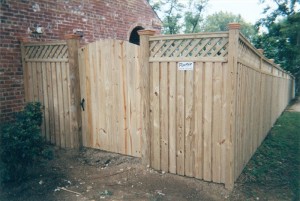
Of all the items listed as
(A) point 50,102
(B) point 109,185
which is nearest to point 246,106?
(B) point 109,185

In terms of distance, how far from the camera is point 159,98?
Answer: 4.70 meters

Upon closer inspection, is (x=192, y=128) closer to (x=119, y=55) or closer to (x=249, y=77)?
(x=249, y=77)

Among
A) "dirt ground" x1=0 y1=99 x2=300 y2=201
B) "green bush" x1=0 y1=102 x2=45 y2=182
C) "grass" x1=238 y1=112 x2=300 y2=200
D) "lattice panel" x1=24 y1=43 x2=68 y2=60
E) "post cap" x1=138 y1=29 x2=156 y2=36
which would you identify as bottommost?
"grass" x1=238 y1=112 x2=300 y2=200

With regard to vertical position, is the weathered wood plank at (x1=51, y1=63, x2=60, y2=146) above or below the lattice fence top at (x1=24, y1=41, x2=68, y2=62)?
below

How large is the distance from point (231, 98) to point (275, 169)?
7.83 feet

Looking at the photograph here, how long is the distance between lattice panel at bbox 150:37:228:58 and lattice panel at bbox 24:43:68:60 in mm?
2255

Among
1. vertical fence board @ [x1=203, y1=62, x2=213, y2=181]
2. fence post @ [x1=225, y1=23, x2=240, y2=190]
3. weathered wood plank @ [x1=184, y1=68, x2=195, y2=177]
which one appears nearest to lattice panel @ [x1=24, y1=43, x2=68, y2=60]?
weathered wood plank @ [x1=184, y1=68, x2=195, y2=177]

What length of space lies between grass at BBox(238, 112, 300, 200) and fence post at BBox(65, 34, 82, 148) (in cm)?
361

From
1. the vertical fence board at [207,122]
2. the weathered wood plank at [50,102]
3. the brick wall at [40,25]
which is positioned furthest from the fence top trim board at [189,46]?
the brick wall at [40,25]

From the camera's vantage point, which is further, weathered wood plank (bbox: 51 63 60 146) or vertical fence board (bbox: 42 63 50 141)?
vertical fence board (bbox: 42 63 50 141)

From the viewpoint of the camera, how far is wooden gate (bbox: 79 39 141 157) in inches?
202

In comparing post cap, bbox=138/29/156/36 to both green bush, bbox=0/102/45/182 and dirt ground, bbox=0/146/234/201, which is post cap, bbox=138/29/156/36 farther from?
green bush, bbox=0/102/45/182

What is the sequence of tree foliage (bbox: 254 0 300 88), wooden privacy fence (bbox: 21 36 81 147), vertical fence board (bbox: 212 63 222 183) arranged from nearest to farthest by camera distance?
vertical fence board (bbox: 212 63 222 183) < wooden privacy fence (bbox: 21 36 81 147) < tree foliage (bbox: 254 0 300 88)

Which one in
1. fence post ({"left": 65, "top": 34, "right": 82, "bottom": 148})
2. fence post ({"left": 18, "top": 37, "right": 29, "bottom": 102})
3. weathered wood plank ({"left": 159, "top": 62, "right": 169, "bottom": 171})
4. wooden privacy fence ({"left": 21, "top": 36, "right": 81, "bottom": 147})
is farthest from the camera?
fence post ({"left": 18, "top": 37, "right": 29, "bottom": 102})
